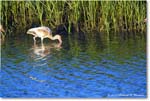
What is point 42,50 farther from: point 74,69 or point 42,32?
point 74,69

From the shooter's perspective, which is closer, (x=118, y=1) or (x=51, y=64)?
(x=51, y=64)

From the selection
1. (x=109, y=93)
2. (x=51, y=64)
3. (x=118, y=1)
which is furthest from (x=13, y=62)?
(x=118, y=1)

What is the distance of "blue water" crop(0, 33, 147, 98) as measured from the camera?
6.61 metres

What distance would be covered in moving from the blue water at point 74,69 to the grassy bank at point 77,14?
58cm

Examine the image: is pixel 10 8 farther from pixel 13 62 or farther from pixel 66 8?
pixel 13 62

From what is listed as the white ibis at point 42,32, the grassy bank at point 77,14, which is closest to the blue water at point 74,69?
the white ibis at point 42,32

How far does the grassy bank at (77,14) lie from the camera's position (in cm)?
1009

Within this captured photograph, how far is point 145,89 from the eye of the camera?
6.59m

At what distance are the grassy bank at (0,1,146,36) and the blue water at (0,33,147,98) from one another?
1.89 ft

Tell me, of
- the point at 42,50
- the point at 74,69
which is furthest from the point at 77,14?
the point at 74,69

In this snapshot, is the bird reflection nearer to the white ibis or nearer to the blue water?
the blue water

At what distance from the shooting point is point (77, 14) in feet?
33.4

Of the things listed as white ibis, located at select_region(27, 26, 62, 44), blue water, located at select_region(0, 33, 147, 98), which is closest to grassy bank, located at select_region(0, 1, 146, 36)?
white ibis, located at select_region(27, 26, 62, 44)

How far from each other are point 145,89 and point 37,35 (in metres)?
3.53
